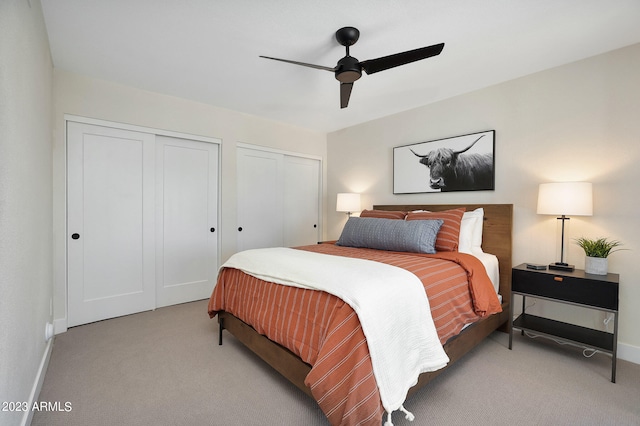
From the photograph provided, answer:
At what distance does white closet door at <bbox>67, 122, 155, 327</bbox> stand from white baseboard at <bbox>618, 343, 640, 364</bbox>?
4278 mm

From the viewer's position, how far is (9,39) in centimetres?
116

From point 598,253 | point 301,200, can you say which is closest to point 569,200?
point 598,253

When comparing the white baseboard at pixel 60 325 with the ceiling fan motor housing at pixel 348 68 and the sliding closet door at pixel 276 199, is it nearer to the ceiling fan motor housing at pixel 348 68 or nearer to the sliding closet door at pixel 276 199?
the sliding closet door at pixel 276 199

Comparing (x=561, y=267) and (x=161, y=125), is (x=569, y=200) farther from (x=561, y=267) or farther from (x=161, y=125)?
(x=161, y=125)

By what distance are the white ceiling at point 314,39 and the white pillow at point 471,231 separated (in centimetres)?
130

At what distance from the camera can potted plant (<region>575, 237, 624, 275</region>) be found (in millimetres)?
2166

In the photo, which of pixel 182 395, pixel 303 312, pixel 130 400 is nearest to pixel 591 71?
pixel 303 312

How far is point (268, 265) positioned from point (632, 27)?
299 centimetres

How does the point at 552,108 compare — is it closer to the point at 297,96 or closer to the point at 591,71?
the point at 591,71

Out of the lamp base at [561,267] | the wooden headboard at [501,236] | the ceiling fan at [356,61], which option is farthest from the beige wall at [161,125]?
the lamp base at [561,267]

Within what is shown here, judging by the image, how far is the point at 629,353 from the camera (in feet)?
7.32

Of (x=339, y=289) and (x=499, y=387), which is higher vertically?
(x=339, y=289)

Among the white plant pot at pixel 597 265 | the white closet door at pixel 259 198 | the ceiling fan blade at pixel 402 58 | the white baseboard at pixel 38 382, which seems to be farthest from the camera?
the white closet door at pixel 259 198

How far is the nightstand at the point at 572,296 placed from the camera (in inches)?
78.3
